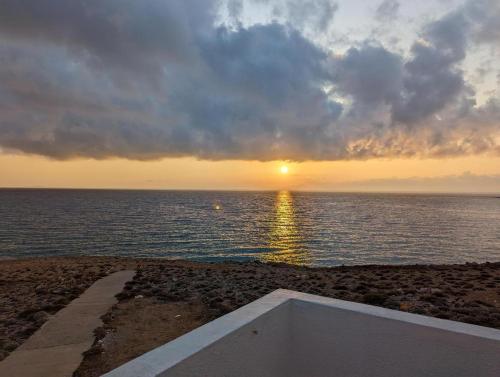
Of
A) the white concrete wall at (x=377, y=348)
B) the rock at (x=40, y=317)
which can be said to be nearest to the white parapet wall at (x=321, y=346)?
the white concrete wall at (x=377, y=348)

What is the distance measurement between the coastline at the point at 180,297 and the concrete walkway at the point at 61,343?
260mm

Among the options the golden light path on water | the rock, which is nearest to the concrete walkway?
the rock

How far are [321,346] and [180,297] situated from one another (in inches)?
315

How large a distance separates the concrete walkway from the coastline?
0.85 feet

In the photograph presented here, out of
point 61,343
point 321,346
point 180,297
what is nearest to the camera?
point 321,346

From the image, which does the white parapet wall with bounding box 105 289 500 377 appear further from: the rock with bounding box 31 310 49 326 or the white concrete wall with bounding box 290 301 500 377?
the rock with bounding box 31 310 49 326

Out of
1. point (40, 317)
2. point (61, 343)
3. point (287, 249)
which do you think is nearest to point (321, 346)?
point (61, 343)

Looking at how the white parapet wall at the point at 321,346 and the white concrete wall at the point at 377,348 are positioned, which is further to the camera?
the white concrete wall at the point at 377,348

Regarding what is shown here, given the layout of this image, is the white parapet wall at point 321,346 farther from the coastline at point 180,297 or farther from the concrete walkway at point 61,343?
the concrete walkway at point 61,343

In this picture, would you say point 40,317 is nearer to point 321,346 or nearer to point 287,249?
point 321,346

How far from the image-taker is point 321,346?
3.57 metres

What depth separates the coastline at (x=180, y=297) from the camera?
7.64 m

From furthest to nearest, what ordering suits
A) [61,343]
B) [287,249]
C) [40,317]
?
A: [287,249] < [40,317] < [61,343]

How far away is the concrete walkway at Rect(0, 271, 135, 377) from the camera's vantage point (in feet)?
20.0
